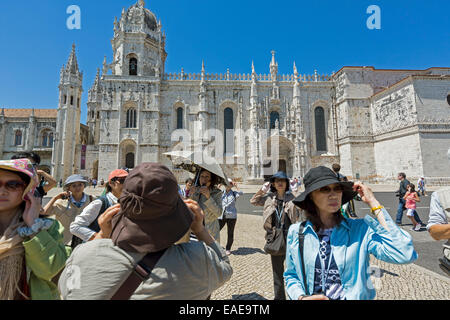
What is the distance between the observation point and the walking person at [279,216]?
2.88 m

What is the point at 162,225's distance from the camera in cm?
107

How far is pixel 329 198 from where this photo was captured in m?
1.62

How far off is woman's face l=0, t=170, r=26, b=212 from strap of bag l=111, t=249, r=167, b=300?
1.09 m

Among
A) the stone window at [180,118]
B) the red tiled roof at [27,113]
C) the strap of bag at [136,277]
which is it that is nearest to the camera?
the strap of bag at [136,277]

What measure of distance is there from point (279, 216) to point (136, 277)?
2.29 m

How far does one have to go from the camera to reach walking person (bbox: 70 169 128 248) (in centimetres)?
251

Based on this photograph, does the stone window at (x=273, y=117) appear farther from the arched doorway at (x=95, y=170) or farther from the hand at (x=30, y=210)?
the hand at (x=30, y=210)

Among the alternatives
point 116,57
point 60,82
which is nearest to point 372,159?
point 116,57

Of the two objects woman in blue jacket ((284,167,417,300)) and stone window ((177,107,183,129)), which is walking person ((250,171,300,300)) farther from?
stone window ((177,107,183,129))

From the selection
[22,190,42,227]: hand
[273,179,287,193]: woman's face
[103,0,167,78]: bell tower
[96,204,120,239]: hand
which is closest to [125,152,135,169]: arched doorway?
[103,0,167,78]: bell tower

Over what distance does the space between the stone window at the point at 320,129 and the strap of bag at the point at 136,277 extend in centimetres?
2819

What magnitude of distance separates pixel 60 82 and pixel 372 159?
38.9m

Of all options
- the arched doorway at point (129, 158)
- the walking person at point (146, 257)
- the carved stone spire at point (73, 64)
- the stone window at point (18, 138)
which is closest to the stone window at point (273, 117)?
the arched doorway at point (129, 158)

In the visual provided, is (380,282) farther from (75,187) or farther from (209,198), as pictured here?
(75,187)
